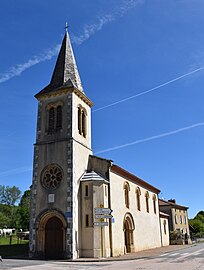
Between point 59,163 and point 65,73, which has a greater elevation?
point 65,73

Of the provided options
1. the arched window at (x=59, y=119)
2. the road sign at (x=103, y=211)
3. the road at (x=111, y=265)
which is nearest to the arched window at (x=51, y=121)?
the arched window at (x=59, y=119)

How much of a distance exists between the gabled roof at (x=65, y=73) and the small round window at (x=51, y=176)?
684 centimetres

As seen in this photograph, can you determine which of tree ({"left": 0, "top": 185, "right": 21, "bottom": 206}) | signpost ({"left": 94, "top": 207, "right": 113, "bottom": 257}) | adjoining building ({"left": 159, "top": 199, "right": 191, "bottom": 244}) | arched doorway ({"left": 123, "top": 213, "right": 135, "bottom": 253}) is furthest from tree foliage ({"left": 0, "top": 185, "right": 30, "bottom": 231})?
signpost ({"left": 94, "top": 207, "right": 113, "bottom": 257})

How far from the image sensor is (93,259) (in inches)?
738

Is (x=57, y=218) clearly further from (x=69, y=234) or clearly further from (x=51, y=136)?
(x=51, y=136)

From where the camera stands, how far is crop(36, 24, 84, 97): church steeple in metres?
25.3

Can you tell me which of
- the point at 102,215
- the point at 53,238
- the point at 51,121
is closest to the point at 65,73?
the point at 51,121

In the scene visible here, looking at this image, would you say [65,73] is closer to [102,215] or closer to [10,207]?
[102,215]

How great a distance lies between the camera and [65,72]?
2630 cm

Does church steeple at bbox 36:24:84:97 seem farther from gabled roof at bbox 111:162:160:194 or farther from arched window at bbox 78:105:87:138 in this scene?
gabled roof at bbox 111:162:160:194

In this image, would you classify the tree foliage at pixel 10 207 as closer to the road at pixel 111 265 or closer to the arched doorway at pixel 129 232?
the arched doorway at pixel 129 232

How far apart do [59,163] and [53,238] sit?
18.2 ft

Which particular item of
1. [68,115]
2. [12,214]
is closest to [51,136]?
[68,115]

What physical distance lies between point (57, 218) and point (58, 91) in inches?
410
